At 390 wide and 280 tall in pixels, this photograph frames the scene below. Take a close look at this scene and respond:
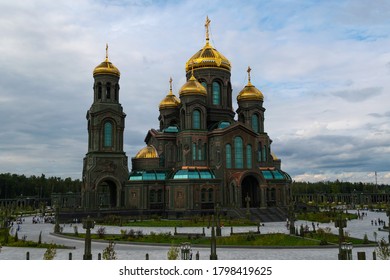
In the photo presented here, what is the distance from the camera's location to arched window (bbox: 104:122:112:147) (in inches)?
2422

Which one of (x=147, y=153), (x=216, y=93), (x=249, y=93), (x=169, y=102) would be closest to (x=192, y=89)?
(x=216, y=93)

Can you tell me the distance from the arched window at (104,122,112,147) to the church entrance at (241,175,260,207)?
21978 millimetres

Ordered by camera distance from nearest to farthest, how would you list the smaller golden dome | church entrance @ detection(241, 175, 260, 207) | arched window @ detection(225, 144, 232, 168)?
arched window @ detection(225, 144, 232, 168) < church entrance @ detection(241, 175, 260, 207) < the smaller golden dome

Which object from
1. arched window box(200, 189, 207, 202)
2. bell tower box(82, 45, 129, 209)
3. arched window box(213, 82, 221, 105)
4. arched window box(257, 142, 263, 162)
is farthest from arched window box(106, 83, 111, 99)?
arched window box(257, 142, 263, 162)

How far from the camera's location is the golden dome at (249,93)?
225ft

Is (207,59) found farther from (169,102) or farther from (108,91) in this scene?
(108,91)

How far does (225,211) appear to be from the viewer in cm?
5469

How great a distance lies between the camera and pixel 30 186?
421 feet

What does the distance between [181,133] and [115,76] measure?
47.1ft

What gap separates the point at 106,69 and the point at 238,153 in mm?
24717

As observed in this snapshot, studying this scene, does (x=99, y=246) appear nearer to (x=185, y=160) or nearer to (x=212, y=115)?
(x=185, y=160)

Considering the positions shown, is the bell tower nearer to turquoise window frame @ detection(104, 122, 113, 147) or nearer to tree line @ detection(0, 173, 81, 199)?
turquoise window frame @ detection(104, 122, 113, 147)

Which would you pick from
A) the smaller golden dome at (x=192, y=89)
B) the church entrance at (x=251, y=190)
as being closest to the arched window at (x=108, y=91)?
the smaller golden dome at (x=192, y=89)

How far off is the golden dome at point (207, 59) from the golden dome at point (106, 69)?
12.9m
